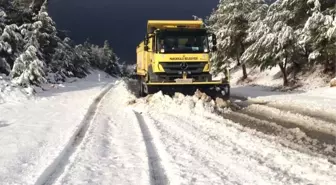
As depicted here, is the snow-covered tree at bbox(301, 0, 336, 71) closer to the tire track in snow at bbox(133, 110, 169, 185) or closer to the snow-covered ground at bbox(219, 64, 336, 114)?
the snow-covered ground at bbox(219, 64, 336, 114)

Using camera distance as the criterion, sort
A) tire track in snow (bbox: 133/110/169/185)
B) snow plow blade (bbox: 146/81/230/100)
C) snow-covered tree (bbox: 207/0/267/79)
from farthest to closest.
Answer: snow-covered tree (bbox: 207/0/267/79)
snow plow blade (bbox: 146/81/230/100)
tire track in snow (bbox: 133/110/169/185)

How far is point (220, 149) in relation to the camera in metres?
7.25

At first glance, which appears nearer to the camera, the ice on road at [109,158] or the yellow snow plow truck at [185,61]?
the ice on road at [109,158]

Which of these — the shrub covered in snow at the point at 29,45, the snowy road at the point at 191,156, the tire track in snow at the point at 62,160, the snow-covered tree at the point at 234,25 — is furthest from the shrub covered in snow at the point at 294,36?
the tire track in snow at the point at 62,160

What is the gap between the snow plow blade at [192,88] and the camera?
50.6ft

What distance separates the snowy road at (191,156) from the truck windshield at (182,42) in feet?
18.9

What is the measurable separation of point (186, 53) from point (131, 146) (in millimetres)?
8898

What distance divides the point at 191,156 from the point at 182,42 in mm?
10007

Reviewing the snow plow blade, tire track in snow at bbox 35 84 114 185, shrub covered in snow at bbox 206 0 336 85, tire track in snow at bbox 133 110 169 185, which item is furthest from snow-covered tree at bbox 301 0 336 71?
tire track in snow at bbox 35 84 114 185

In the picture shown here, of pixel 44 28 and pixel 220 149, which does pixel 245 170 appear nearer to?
pixel 220 149

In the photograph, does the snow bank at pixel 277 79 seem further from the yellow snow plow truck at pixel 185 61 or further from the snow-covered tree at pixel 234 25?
the yellow snow plow truck at pixel 185 61

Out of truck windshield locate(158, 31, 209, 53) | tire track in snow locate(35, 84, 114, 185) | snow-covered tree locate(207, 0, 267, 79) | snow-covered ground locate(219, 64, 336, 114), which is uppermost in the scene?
snow-covered tree locate(207, 0, 267, 79)

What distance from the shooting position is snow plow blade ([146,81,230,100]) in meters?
15.4

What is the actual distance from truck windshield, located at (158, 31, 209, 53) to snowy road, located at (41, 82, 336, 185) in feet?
18.9
